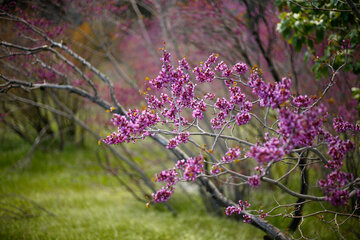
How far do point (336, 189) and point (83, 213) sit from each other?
221 inches

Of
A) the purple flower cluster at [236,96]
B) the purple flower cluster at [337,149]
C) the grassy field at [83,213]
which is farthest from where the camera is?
the grassy field at [83,213]

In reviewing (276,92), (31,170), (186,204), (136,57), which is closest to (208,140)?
(186,204)

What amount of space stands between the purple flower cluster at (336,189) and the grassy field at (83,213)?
249 centimetres

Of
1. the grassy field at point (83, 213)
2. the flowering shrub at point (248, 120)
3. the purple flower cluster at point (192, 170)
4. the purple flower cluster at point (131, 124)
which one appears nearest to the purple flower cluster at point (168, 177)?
the flowering shrub at point (248, 120)

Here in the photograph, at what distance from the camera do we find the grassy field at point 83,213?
5066mm

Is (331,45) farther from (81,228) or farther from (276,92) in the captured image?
(81,228)

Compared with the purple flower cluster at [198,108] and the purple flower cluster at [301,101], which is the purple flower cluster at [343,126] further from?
the purple flower cluster at [198,108]

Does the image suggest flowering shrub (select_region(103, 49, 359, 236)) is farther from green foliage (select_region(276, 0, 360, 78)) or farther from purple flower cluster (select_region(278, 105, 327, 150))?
green foliage (select_region(276, 0, 360, 78))

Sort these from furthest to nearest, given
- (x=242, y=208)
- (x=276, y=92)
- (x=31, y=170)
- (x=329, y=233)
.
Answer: (x=31, y=170) < (x=329, y=233) < (x=242, y=208) < (x=276, y=92)

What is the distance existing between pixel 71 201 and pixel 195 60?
16.2ft

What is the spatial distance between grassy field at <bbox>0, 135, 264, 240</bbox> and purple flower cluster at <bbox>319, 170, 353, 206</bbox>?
2.49m

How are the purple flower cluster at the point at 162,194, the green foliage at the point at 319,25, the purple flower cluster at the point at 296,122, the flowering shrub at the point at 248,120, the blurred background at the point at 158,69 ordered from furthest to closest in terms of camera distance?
the blurred background at the point at 158,69 < the green foliage at the point at 319,25 < the purple flower cluster at the point at 162,194 < the flowering shrub at the point at 248,120 < the purple flower cluster at the point at 296,122

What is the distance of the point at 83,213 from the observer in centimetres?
630

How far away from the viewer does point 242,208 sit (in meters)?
2.88
